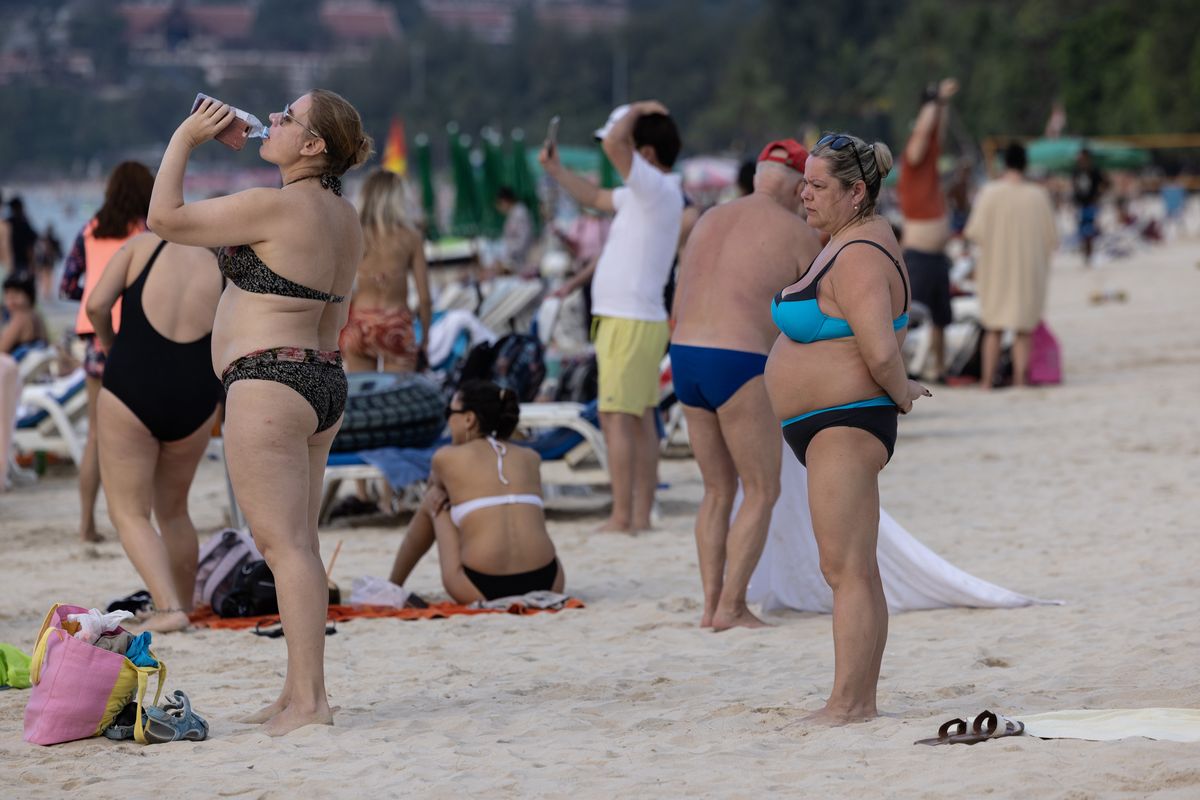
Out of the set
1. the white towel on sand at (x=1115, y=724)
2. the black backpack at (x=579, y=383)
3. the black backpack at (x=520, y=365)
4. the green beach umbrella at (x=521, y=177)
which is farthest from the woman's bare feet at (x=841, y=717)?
the green beach umbrella at (x=521, y=177)

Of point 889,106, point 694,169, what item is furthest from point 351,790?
point 889,106

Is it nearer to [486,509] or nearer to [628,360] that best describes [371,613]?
[486,509]

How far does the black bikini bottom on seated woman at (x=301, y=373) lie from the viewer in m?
4.07

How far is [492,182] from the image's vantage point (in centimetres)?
2053

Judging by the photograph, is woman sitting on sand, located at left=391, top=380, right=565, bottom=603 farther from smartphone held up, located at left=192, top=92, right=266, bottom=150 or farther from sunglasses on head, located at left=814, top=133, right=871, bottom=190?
sunglasses on head, located at left=814, top=133, right=871, bottom=190

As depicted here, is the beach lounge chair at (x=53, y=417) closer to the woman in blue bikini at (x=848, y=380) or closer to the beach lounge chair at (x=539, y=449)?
the beach lounge chair at (x=539, y=449)

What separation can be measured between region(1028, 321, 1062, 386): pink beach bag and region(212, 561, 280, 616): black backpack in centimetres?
820

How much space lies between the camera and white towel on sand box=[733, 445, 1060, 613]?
568 centimetres

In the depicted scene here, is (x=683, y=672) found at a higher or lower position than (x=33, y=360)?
lower

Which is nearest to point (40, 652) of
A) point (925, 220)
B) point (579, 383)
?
point (579, 383)

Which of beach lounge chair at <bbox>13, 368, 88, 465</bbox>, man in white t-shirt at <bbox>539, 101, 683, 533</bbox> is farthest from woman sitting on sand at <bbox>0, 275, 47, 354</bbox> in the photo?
man in white t-shirt at <bbox>539, 101, 683, 533</bbox>

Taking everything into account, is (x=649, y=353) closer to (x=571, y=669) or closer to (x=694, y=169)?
(x=571, y=669)

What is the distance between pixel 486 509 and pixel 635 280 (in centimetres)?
154

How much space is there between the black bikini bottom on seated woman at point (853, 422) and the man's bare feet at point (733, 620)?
1613 millimetres
